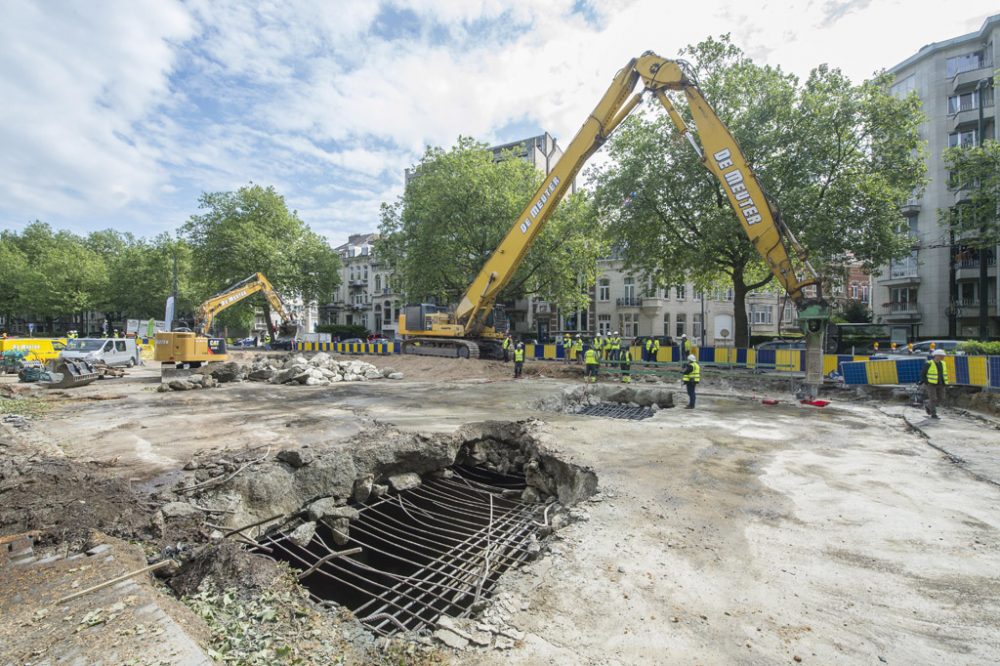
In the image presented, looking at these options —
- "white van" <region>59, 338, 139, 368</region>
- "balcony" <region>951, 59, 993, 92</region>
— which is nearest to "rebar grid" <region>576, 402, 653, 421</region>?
"white van" <region>59, 338, 139, 368</region>

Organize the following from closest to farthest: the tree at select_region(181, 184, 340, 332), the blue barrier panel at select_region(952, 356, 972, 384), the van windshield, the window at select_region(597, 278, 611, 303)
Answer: the blue barrier panel at select_region(952, 356, 972, 384) < the van windshield < the tree at select_region(181, 184, 340, 332) < the window at select_region(597, 278, 611, 303)

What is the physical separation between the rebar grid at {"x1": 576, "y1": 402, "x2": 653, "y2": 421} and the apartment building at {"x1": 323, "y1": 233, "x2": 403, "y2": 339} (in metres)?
43.3

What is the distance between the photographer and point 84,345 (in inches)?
738

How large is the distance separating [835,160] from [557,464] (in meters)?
18.2

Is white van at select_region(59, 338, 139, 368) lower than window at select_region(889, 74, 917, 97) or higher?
lower

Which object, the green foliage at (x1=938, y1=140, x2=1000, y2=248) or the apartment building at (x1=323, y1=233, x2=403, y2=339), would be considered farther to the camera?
the apartment building at (x1=323, y1=233, x2=403, y2=339)

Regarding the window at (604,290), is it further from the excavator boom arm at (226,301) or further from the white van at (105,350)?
the white van at (105,350)

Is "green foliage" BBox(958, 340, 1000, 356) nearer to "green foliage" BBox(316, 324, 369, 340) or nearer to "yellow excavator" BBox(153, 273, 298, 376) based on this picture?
"yellow excavator" BBox(153, 273, 298, 376)

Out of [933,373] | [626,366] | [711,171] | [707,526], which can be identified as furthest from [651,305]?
[707,526]

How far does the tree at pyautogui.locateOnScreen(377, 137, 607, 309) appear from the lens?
27.4 metres

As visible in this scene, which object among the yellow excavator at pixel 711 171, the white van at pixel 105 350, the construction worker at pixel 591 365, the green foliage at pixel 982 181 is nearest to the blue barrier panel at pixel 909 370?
the yellow excavator at pixel 711 171

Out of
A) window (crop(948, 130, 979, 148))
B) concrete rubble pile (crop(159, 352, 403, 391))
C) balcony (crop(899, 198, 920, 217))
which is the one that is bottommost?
concrete rubble pile (crop(159, 352, 403, 391))

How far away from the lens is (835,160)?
56.6 feet

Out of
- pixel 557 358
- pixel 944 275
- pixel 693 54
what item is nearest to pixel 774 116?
pixel 693 54
